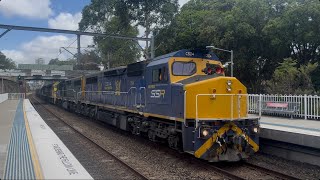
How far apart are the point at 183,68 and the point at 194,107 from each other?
5.80 feet

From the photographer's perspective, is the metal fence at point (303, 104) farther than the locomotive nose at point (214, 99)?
Yes

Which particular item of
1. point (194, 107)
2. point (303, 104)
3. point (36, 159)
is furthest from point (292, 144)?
point (36, 159)

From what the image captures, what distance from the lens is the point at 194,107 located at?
952 cm

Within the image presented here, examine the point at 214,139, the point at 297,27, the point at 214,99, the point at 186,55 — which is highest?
the point at 297,27

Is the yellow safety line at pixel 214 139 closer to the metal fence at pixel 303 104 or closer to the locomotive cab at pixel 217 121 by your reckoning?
the locomotive cab at pixel 217 121

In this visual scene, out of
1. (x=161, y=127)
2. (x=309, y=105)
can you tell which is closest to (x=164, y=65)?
(x=161, y=127)

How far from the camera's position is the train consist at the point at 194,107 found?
9.41 meters

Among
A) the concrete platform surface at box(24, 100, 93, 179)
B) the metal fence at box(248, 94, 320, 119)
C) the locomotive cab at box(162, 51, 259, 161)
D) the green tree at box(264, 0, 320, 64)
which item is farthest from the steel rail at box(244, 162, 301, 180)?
the green tree at box(264, 0, 320, 64)

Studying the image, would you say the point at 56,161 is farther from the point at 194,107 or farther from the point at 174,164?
the point at 194,107

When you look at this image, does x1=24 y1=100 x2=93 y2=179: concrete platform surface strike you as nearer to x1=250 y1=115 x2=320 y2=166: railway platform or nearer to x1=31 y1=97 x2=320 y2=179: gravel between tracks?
x1=31 y1=97 x2=320 y2=179: gravel between tracks

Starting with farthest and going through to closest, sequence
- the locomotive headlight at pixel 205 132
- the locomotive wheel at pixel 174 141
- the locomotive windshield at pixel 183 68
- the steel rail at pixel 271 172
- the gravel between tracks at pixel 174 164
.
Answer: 1. the locomotive windshield at pixel 183 68
2. the locomotive wheel at pixel 174 141
3. the locomotive headlight at pixel 205 132
4. the gravel between tracks at pixel 174 164
5. the steel rail at pixel 271 172

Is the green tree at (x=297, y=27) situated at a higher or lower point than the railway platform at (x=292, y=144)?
higher

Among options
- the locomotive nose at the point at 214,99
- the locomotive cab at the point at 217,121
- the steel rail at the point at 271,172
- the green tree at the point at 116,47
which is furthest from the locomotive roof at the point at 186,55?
the green tree at the point at 116,47

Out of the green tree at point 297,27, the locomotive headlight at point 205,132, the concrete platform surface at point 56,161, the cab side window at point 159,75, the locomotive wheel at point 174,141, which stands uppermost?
the green tree at point 297,27
